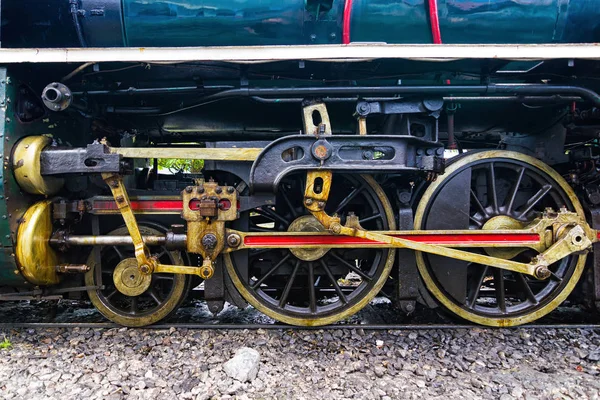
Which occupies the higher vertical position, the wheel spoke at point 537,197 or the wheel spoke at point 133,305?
the wheel spoke at point 537,197

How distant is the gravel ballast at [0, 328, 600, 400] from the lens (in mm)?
1953

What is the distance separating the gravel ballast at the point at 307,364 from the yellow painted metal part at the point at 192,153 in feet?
4.39

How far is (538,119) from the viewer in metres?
2.89

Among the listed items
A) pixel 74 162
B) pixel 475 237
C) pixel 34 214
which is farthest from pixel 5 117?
pixel 475 237

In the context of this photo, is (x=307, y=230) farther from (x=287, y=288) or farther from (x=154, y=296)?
(x=154, y=296)

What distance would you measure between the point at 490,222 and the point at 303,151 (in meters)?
1.63

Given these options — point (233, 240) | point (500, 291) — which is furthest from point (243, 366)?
point (500, 291)

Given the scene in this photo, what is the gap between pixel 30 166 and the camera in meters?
2.27

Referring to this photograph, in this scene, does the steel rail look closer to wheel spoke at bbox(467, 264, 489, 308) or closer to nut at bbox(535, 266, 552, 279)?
wheel spoke at bbox(467, 264, 489, 308)

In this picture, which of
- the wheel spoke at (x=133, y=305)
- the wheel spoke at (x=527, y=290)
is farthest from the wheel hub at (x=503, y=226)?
the wheel spoke at (x=133, y=305)

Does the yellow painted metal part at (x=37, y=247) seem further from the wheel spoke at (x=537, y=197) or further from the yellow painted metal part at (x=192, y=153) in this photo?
the wheel spoke at (x=537, y=197)

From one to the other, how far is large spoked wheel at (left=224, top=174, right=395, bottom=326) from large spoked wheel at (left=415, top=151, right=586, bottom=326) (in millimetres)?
361

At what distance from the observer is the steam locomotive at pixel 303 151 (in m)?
2.29

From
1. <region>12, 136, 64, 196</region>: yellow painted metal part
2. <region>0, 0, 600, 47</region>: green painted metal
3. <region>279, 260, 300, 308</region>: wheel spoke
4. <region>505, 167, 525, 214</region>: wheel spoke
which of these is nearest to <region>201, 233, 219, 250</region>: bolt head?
<region>279, 260, 300, 308</region>: wheel spoke
